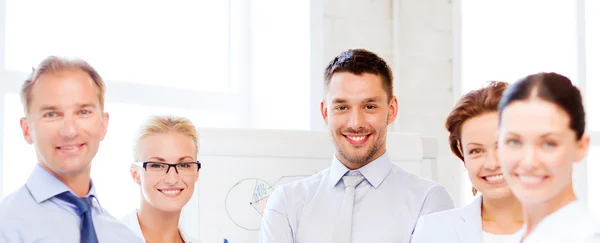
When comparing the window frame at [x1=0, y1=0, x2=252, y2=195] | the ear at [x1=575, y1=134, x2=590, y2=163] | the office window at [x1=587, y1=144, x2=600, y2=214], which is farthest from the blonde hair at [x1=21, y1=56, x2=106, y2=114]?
the office window at [x1=587, y1=144, x2=600, y2=214]

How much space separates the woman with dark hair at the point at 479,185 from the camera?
5.71 feet

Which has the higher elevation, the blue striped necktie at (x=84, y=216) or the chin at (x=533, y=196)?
the chin at (x=533, y=196)

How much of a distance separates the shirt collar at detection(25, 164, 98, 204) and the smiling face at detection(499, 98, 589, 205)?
996 mm

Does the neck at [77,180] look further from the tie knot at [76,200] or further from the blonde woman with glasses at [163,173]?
the blonde woman with glasses at [163,173]

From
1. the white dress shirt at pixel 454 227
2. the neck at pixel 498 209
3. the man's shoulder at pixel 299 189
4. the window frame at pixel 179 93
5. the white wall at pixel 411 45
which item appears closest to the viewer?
the white dress shirt at pixel 454 227

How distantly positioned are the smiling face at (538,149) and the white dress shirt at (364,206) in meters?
1.15

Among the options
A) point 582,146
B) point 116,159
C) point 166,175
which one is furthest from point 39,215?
point 116,159

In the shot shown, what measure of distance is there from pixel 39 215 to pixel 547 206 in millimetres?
1075

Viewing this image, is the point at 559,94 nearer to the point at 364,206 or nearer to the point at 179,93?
the point at 364,206

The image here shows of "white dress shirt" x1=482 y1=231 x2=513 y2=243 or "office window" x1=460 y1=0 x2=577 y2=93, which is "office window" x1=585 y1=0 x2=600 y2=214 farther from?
"white dress shirt" x1=482 y1=231 x2=513 y2=243

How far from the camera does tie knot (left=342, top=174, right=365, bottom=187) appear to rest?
2.44 metres

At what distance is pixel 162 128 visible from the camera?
2.30 meters

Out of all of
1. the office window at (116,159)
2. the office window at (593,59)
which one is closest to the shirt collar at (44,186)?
the office window at (116,159)

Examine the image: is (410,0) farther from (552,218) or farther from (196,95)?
(552,218)
